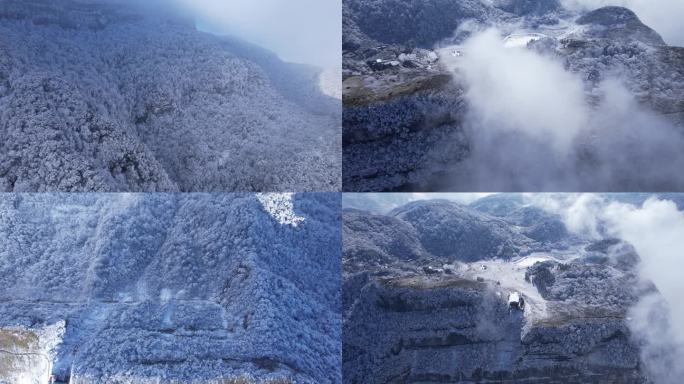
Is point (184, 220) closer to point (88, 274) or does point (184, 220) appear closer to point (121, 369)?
point (88, 274)

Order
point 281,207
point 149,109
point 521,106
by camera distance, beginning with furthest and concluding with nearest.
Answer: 1. point 149,109
2. point 281,207
3. point 521,106

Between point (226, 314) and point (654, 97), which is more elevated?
point (654, 97)

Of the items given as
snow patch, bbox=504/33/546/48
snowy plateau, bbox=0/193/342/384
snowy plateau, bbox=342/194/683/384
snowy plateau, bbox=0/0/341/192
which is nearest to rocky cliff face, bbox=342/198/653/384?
snowy plateau, bbox=342/194/683/384

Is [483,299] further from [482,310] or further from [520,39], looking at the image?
[520,39]

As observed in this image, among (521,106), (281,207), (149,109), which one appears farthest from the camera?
(149,109)

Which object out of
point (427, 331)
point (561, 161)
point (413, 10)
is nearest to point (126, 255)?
point (427, 331)

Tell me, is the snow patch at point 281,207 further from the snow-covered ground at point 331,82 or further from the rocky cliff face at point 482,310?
the snow-covered ground at point 331,82

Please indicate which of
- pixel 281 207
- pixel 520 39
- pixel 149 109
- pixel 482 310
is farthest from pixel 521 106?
pixel 149 109
